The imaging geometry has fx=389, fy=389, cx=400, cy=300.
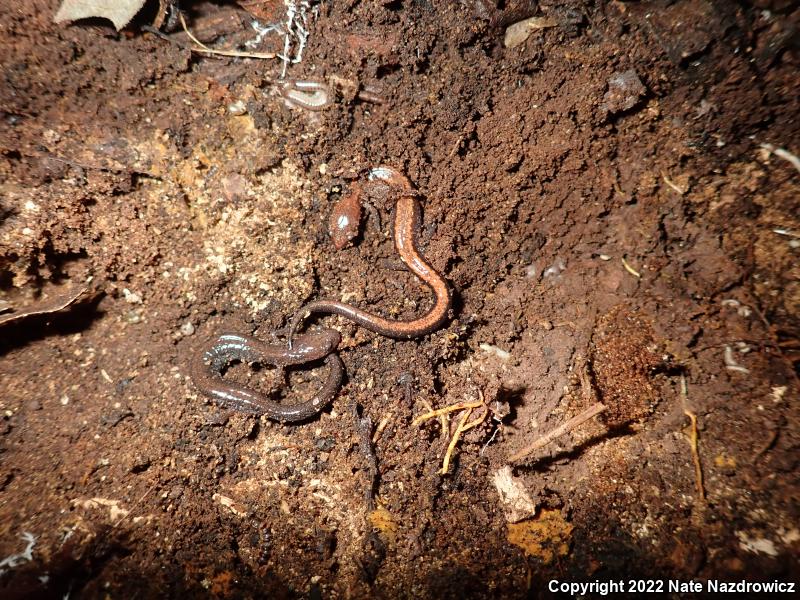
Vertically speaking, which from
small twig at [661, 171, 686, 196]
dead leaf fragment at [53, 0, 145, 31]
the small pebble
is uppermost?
dead leaf fragment at [53, 0, 145, 31]

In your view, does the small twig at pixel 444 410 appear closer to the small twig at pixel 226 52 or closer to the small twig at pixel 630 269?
the small twig at pixel 630 269

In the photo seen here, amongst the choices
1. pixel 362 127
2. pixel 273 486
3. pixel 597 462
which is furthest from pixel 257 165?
pixel 597 462

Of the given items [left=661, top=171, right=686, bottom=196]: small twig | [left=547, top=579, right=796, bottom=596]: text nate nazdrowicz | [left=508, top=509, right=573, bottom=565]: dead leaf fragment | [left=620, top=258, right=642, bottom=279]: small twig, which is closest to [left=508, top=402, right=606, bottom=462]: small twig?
[left=508, top=509, right=573, bottom=565]: dead leaf fragment

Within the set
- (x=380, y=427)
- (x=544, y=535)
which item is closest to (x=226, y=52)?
(x=380, y=427)

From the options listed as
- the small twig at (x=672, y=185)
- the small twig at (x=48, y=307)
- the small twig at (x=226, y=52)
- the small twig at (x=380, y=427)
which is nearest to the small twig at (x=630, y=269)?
the small twig at (x=672, y=185)

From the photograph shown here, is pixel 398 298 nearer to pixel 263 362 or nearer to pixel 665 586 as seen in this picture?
pixel 263 362

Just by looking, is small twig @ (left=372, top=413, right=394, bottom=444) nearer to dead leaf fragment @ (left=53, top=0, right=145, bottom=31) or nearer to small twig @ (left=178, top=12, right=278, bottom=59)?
small twig @ (left=178, top=12, right=278, bottom=59)

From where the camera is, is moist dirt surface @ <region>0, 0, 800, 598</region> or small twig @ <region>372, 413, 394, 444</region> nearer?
moist dirt surface @ <region>0, 0, 800, 598</region>
